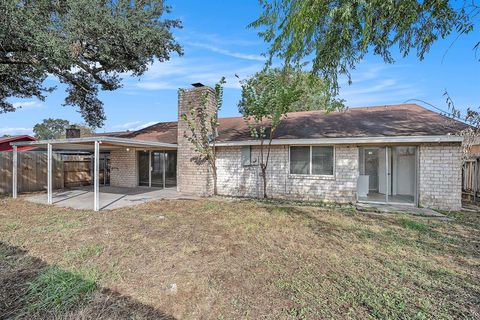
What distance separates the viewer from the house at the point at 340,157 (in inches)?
316

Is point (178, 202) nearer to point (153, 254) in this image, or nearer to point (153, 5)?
point (153, 254)

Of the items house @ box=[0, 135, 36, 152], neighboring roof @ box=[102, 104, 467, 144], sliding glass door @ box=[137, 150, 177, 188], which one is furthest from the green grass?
house @ box=[0, 135, 36, 152]

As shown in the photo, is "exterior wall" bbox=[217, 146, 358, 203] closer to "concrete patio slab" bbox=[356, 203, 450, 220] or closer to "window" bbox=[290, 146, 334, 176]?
"window" bbox=[290, 146, 334, 176]

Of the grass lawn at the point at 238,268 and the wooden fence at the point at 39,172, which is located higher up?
the wooden fence at the point at 39,172

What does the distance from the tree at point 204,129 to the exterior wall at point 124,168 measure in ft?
14.3

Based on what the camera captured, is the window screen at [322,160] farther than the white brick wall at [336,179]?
Yes

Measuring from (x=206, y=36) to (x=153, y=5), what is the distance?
376 centimetres

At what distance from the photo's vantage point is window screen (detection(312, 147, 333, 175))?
9398mm

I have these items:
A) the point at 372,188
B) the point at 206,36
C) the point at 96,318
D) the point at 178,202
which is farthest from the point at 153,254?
the point at 372,188

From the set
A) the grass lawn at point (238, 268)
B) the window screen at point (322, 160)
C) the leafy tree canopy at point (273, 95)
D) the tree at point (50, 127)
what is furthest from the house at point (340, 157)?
the tree at point (50, 127)

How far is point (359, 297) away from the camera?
299 cm

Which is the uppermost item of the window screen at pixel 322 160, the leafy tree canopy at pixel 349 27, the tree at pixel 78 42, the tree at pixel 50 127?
the tree at pixel 50 127

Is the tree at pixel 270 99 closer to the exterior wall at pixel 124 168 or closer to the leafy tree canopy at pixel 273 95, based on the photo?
the leafy tree canopy at pixel 273 95

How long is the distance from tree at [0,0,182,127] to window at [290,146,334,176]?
25.6ft
